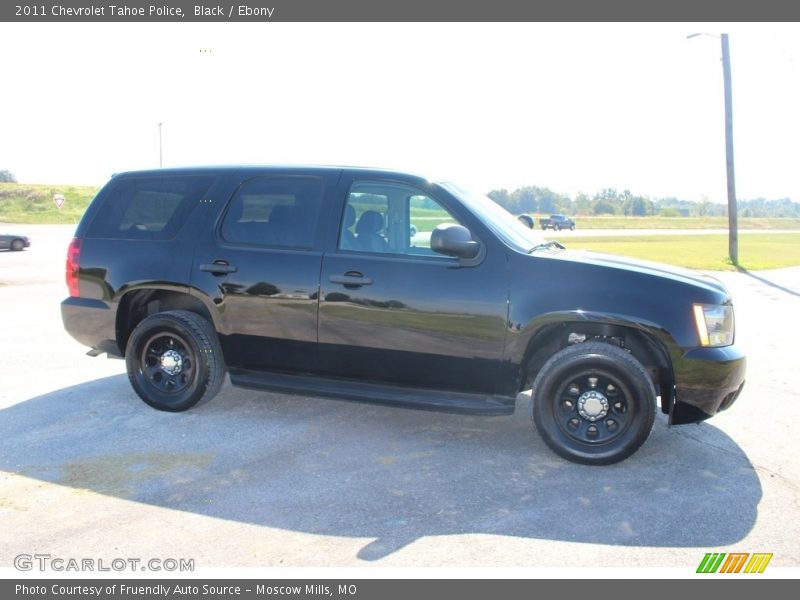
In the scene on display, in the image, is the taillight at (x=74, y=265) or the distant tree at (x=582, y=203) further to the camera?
the distant tree at (x=582, y=203)

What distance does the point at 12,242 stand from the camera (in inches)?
957

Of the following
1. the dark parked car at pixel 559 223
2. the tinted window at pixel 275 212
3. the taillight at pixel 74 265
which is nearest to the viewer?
the tinted window at pixel 275 212

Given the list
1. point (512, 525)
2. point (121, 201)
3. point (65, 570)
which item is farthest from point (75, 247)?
point (512, 525)

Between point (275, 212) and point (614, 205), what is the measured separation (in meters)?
126

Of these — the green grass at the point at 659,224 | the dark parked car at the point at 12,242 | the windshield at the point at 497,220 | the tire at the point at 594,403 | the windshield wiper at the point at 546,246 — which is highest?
the green grass at the point at 659,224

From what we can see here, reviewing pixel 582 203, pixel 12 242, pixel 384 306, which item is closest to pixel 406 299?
pixel 384 306

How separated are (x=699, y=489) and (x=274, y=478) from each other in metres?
2.60

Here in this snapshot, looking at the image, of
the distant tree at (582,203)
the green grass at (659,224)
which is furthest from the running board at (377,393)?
the distant tree at (582,203)

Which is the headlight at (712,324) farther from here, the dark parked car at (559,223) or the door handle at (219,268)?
the dark parked car at (559,223)

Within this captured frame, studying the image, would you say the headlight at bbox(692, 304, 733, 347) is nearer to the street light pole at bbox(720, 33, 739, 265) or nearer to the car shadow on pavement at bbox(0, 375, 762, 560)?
the car shadow on pavement at bbox(0, 375, 762, 560)

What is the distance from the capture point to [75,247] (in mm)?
5926

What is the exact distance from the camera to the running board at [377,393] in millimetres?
4824

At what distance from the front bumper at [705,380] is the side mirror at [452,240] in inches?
61.7

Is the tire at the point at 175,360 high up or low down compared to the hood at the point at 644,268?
down
